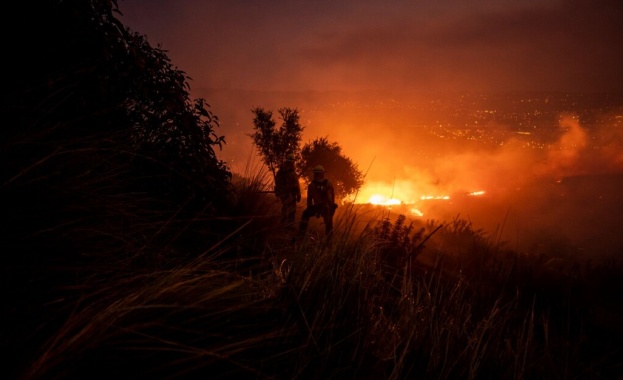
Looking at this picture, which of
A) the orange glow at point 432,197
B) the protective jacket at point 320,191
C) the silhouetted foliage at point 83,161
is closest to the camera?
the silhouetted foliage at point 83,161

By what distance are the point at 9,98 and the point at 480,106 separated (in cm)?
21416

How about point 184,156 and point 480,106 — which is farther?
point 480,106

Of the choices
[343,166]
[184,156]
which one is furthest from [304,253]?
[343,166]

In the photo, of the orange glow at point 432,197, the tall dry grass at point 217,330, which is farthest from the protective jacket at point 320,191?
the orange glow at point 432,197

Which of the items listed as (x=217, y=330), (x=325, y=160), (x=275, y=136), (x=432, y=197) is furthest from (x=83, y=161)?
(x=432, y=197)

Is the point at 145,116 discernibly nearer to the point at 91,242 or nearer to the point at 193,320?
the point at 91,242

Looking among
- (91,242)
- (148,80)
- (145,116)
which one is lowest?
(91,242)

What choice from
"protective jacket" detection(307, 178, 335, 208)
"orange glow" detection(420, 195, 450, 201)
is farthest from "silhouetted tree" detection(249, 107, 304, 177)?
"orange glow" detection(420, 195, 450, 201)

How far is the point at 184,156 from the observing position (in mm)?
3340

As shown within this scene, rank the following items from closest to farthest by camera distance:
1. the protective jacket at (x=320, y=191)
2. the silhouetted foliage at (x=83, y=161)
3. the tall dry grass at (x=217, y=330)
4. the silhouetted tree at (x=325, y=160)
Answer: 1. the tall dry grass at (x=217, y=330)
2. the silhouetted foliage at (x=83, y=161)
3. the protective jacket at (x=320, y=191)
4. the silhouetted tree at (x=325, y=160)

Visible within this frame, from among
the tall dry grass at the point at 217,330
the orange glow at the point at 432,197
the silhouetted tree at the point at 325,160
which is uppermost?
the orange glow at the point at 432,197

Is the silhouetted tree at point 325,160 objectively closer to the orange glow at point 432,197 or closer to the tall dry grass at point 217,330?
the tall dry grass at point 217,330

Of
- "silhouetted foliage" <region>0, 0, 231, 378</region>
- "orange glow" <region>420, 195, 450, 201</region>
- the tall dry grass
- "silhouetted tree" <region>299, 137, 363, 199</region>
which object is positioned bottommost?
the tall dry grass

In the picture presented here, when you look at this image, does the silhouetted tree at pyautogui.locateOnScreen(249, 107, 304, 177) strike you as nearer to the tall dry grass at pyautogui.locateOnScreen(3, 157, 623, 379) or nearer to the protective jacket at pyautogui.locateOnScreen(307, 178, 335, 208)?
the protective jacket at pyautogui.locateOnScreen(307, 178, 335, 208)
